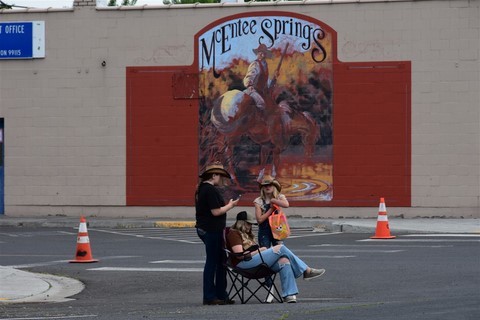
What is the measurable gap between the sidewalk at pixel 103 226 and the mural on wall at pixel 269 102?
1740 mm

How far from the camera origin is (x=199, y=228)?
1322 centimetres

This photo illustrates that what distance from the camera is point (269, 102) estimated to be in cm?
2906

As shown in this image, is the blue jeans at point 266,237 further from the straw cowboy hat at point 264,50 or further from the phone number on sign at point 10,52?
the phone number on sign at point 10,52

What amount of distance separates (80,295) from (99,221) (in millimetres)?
14124

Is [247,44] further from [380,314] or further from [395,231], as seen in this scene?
[380,314]

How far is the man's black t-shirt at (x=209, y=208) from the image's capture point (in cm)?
1305

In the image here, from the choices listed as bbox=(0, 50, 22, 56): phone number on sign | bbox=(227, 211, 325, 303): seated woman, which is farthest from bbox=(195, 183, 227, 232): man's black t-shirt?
bbox=(0, 50, 22, 56): phone number on sign

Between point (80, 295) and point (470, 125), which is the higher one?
point (470, 125)

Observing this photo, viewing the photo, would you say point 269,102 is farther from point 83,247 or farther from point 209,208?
point 209,208

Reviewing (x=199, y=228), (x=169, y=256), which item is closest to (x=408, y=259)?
(x=169, y=256)

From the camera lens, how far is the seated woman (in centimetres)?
1284

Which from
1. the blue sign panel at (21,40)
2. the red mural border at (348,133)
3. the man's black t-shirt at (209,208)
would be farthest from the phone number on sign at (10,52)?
the man's black t-shirt at (209,208)

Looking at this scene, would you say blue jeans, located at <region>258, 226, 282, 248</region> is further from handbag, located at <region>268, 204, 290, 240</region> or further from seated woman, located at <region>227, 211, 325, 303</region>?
seated woman, located at <region>227, 211, 325, 303</region>

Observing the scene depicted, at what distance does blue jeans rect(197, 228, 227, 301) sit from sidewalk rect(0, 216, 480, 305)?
2131mm
